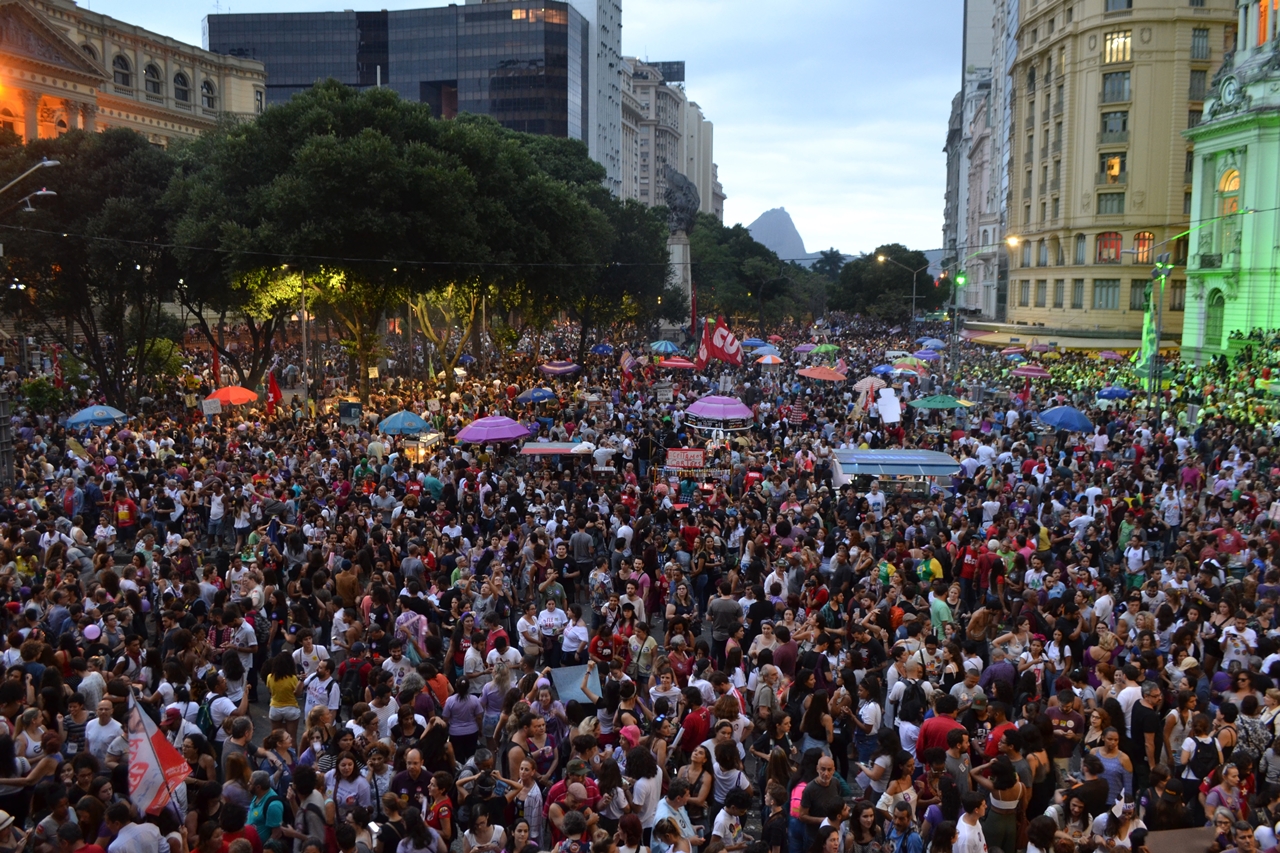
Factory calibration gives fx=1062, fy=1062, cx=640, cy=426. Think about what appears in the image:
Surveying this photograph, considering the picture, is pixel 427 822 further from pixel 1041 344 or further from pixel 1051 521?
pixel 1041 344

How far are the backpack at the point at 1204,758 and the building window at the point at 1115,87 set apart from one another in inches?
2224

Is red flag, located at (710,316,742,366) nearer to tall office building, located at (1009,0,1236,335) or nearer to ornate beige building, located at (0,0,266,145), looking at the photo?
ornate beige building, located at (0,0,266,145)

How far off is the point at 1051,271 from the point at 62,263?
51.4 meters

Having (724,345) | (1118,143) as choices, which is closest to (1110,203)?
(1118,143)

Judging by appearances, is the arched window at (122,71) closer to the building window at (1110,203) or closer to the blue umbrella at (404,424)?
the blue umbrella at (404,424)

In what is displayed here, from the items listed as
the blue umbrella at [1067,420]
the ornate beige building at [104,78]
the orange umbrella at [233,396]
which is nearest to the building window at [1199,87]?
the blue umbrella at [1067,420]

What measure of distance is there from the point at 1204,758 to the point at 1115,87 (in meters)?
57.1

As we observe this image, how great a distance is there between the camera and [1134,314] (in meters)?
57.2

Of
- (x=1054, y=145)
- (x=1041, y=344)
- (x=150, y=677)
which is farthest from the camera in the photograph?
(x=1054, y=145)

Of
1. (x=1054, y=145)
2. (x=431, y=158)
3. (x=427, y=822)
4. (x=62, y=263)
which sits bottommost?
(x=427, y=822)

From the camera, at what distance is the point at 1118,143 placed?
187 feet

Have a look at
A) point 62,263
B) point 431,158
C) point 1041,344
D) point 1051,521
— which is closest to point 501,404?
point 431,158

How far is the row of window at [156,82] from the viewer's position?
240 ft

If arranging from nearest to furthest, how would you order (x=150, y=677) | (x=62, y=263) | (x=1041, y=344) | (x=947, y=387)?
(x=150, y=677)
(x=62, y=263)
(x=947, y=387)
(x=1041, y=344)
